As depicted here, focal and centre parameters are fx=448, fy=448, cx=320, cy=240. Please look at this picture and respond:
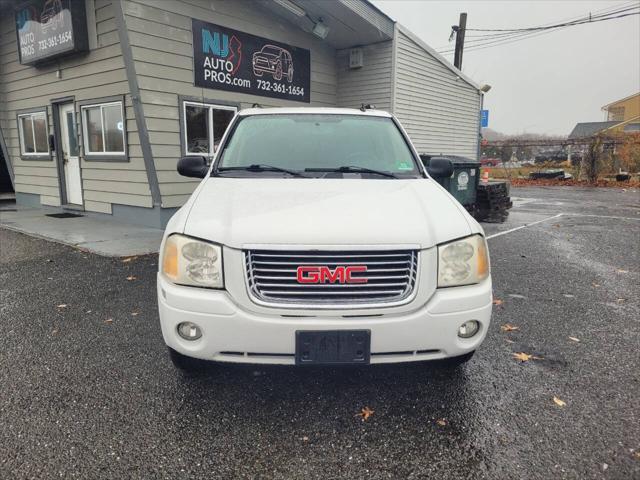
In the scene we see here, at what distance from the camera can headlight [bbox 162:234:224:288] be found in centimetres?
229

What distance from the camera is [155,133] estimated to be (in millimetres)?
7613

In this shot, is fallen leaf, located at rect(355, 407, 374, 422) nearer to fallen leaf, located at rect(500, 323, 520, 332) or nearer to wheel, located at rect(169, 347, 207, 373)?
wheel, located at rect(169, 347, 207, 373)

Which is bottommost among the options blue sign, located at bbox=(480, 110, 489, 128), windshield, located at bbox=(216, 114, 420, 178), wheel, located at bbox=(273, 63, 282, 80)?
windshield, located at bbox=(216, 114, 420, 178)

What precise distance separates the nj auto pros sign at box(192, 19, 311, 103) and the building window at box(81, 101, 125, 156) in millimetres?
1613

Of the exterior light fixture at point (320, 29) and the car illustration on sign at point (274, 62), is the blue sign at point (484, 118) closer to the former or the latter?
the exterior light fixture at point (320, 29)

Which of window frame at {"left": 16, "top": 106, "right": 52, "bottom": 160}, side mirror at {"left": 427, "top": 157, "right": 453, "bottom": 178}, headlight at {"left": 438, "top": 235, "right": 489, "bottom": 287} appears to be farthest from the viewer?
window frame at {"left": 16, "top": 106, "right": 52, "bottom": 160}

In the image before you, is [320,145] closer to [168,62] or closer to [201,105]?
[168,62]

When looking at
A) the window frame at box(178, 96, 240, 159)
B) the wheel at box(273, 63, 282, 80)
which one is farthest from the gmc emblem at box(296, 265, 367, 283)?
the wheel at box(273, 63, 282, 80)

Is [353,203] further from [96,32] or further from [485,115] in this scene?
[485,115]

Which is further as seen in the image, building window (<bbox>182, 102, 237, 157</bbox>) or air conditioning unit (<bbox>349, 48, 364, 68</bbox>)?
air conditioning unit (<bbox>349, 48, 364, 68</bbox>)

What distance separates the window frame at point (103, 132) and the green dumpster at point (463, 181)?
6109 millimetres

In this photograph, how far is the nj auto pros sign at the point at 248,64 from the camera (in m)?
8.38

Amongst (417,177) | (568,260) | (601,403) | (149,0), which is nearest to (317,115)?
(417,177)

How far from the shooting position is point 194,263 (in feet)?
7.63
